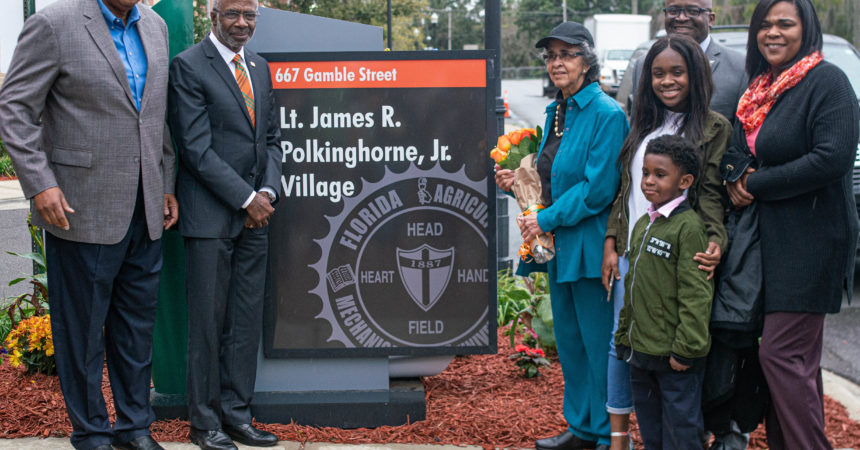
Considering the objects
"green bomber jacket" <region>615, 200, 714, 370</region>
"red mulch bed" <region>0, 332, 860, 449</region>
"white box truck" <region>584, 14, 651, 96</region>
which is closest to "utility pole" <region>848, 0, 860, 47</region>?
"white box truck" <region>584, 14, 651, 96</region>

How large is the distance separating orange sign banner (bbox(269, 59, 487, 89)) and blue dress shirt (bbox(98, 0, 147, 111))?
68cm

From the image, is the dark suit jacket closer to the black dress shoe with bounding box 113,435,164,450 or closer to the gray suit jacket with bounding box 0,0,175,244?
the gray suit jacket with bounding box 0,0,175,244

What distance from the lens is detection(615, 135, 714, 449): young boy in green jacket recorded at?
3.26 metres

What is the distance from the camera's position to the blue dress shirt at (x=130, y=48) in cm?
368

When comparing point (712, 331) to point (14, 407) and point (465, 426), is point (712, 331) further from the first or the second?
point (14, 407)

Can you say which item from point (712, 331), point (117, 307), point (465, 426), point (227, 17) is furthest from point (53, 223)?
point (712, 331)

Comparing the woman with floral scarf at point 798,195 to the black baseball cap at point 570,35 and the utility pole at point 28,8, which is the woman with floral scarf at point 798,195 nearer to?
the black baseball cap at point 570,35

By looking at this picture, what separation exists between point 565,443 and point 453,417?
0.64m

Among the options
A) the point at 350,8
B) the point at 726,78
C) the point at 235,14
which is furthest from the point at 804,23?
the point at 350,8

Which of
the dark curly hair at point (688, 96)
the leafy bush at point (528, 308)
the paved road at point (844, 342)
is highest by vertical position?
the dark curly hair at point (688, 96)

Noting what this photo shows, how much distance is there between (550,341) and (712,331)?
190 centimetres

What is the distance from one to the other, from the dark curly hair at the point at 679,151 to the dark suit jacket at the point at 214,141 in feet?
5.86

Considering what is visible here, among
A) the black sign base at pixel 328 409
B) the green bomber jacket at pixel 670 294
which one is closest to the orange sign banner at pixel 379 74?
the green bomber jacket at pixel 670 294

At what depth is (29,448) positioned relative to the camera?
3967mm
